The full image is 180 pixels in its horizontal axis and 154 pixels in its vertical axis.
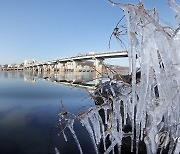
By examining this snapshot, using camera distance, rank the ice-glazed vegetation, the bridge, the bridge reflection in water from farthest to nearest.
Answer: the bridge
the bridge reflection in water
the ice-glazed vegetation

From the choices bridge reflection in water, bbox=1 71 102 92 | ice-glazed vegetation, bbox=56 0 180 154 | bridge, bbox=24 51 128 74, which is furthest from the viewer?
bridge, bbox=24 51 128 74

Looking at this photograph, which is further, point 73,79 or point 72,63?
point 72,63

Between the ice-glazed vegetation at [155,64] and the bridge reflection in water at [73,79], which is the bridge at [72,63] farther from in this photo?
the ice-glazed vegetation at [155,64]

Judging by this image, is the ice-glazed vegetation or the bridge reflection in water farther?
the bridge reflection in water

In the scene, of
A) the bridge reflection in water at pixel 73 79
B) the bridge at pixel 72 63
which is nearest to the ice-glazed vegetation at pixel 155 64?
the bridge reflection in water at pixel 73 79

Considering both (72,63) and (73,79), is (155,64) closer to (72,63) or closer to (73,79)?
(73,79)

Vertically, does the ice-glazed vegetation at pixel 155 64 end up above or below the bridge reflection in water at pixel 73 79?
above

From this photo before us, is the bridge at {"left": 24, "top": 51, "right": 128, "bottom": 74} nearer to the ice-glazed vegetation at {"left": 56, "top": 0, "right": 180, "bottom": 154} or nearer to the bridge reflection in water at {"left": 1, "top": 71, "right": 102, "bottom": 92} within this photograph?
the bridge reflection in water at {"left": 1, "top": 71, "right": 102, "bottom": 92}

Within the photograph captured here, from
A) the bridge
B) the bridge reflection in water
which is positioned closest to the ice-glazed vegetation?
the bridge reflection in water

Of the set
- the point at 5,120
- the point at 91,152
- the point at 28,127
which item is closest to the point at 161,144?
the point at 91,152

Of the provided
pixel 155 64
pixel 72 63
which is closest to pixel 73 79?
pixel 72 63

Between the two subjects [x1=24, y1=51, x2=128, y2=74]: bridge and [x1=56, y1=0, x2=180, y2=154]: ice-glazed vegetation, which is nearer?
[x1=56, y1=0, x2=180, y2=154]: ice-glazed vegetation

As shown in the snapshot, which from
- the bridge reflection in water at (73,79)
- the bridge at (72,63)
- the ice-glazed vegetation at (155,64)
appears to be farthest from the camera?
the bridge at (72,63)

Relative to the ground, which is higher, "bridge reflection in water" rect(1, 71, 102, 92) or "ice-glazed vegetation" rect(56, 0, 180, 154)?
"ice-glazed vegetation" rect(56, 0, 180, 154)
